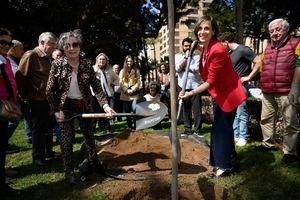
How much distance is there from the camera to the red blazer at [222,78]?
3986mm

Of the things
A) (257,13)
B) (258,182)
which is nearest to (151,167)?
(258,182)

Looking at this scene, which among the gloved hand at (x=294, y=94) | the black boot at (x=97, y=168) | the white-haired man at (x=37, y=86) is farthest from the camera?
the white-haired man at (x=37, y=86)

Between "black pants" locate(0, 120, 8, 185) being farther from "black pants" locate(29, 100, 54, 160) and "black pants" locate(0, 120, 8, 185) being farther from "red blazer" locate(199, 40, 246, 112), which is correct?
"red blazer" locate(199, 40, 246, 112)

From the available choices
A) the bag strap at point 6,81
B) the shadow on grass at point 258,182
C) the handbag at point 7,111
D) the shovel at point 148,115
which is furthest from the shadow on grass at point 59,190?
the shadow on grass at point 258,182

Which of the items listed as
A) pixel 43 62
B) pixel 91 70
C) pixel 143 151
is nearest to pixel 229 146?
pixel 143 151

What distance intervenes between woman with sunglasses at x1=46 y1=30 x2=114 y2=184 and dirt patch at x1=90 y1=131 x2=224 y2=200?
22.9 inches

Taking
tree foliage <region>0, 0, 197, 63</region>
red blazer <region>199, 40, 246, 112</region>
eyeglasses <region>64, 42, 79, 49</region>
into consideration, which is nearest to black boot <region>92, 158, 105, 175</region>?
eyeglasses <region>64, 42, 79, 49</region>

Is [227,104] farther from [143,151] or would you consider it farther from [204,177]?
[143,151]

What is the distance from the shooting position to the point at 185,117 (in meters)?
6.74

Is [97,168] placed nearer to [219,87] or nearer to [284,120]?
[219,87]

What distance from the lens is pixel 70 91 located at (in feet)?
13.9

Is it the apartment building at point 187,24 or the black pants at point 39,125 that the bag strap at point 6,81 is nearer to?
the black pants at point 39,125

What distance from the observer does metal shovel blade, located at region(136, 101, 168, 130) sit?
4254 mm

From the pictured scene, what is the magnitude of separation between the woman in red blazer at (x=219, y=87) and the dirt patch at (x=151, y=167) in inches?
15.2
